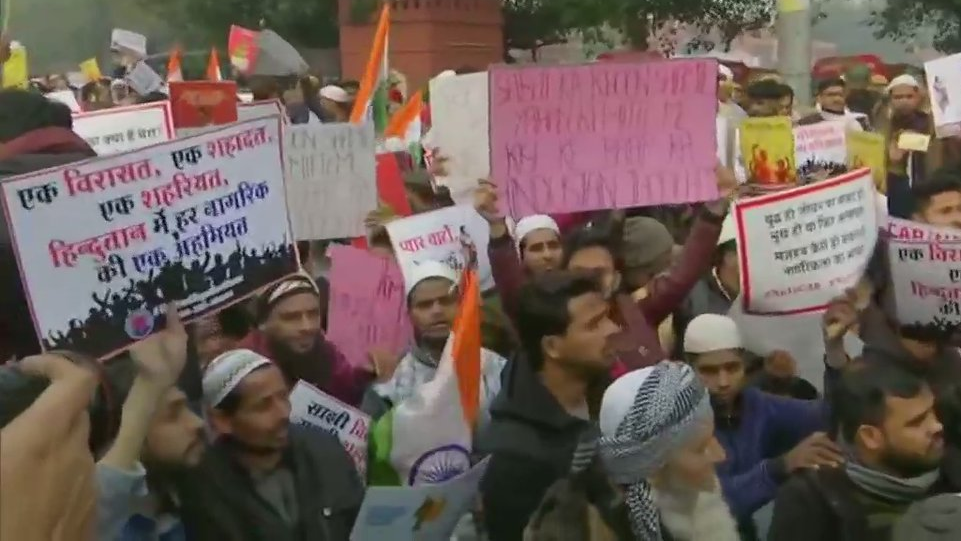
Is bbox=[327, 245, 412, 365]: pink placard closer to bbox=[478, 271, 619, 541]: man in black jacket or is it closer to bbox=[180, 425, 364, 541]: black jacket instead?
bbox=[478, 271, 619, 541]: man in black jacket

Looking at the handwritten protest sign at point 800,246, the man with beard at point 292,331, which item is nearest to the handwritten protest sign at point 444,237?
the man with beard at point 292,331

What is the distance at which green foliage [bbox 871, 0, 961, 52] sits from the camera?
90.1 feet

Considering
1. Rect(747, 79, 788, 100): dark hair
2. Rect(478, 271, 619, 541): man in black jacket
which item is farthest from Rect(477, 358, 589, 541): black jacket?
Rect(747, 79, 788, 100): dark hair

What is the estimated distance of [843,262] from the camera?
14.2ft

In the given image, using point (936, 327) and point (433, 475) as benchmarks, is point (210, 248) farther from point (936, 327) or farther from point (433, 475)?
point (936, 327)

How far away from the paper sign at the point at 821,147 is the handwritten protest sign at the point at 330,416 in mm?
4052

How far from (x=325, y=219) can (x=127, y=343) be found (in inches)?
94.3

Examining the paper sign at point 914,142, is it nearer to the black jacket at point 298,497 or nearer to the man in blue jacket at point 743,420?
the man in blue jacket at point 743,420

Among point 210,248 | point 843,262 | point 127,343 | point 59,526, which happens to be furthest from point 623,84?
point 59,526

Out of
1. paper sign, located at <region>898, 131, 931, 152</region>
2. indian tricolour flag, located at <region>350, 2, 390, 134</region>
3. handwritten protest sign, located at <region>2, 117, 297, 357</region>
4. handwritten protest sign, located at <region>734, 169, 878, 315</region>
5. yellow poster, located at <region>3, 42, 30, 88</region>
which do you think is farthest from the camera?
yellow poster, located at <region>3, 42, 30, 88</region>

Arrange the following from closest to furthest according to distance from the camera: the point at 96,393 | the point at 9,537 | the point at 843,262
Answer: the point at 9,537 < the point at 96,393 < the point at 843,262

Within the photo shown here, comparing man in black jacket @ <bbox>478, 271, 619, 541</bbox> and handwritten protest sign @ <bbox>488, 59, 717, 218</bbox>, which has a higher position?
handwritten protest sign @ <bbox>488, 59, 717, 218</bbox>

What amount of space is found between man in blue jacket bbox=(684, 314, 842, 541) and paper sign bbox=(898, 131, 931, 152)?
12.4 ft

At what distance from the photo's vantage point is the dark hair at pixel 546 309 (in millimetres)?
3463
